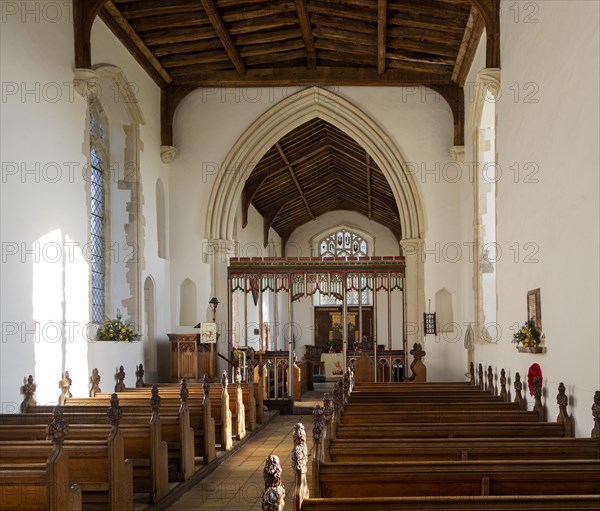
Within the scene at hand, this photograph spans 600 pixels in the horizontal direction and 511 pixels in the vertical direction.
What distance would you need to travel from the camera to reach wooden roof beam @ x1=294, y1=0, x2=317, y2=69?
9.83 m

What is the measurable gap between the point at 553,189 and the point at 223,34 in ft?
17.6

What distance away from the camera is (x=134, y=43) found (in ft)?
34.4

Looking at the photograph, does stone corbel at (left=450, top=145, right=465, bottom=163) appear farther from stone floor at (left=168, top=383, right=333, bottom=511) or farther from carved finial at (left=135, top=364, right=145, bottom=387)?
carved finial at (left=135, top=364, right=145, bottom=387)

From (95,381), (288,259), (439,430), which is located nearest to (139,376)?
(95,381)

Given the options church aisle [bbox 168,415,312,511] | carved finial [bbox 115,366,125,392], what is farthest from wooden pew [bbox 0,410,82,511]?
carved finial [bbox 115,366,125,392]

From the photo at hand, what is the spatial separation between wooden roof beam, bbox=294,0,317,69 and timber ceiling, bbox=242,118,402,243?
7.63 ft

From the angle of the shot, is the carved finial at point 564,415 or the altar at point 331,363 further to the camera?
the altar at point 331,363

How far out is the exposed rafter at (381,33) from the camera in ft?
30.6

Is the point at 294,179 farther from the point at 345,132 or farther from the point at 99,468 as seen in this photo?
the point at 99,468

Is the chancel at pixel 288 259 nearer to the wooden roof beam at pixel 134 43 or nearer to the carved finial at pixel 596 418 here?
the wooden roof beam at pixel 134 43

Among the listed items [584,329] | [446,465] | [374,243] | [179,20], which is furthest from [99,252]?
[374,243]

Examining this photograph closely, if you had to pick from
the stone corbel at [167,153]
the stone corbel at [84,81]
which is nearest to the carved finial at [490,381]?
the stone corbel at [84,81]

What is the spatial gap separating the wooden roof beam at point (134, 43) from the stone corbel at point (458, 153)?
4.11 metres

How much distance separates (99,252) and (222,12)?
322 centimetres
